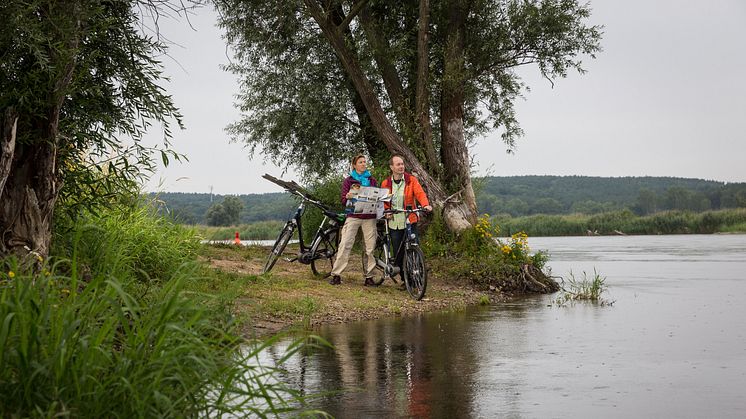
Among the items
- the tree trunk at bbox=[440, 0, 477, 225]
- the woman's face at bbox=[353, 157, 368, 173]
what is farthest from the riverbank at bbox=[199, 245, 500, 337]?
the tree trunk at bbox=[440, 0, 477, 225]

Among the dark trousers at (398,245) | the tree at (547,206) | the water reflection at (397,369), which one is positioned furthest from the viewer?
the tree at (547,206)

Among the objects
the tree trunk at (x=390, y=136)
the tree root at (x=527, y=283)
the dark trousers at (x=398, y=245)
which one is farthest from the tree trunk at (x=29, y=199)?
the tree trunk at (x=390, y=136)

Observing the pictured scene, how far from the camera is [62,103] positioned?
976cm

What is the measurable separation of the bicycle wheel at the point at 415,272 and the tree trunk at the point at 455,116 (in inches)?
225

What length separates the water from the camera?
6.52 m

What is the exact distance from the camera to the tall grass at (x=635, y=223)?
6328 centimetres

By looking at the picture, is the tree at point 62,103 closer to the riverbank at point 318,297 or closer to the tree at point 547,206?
the riverbank at point 318,297

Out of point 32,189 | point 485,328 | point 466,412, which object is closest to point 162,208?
point 32,189

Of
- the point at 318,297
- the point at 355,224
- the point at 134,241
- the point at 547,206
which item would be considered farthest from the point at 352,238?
the point at 547,206

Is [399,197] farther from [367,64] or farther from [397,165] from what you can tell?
[367,64]

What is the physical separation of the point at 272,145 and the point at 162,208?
1304 centimetres

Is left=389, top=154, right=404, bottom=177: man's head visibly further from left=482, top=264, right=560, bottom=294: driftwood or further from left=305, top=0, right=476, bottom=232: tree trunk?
left=305, top=0, right=476, bottom=232: tree trunk

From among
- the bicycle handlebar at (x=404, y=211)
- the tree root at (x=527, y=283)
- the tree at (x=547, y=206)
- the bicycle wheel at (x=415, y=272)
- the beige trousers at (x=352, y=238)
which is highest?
the tree at (x=547, y=206)

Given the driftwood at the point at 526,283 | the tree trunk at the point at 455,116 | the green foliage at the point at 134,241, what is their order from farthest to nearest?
the tree trunk at the point at 455,116
the driftwood at the point at 526,283
the green foliage at the point at 134,241
